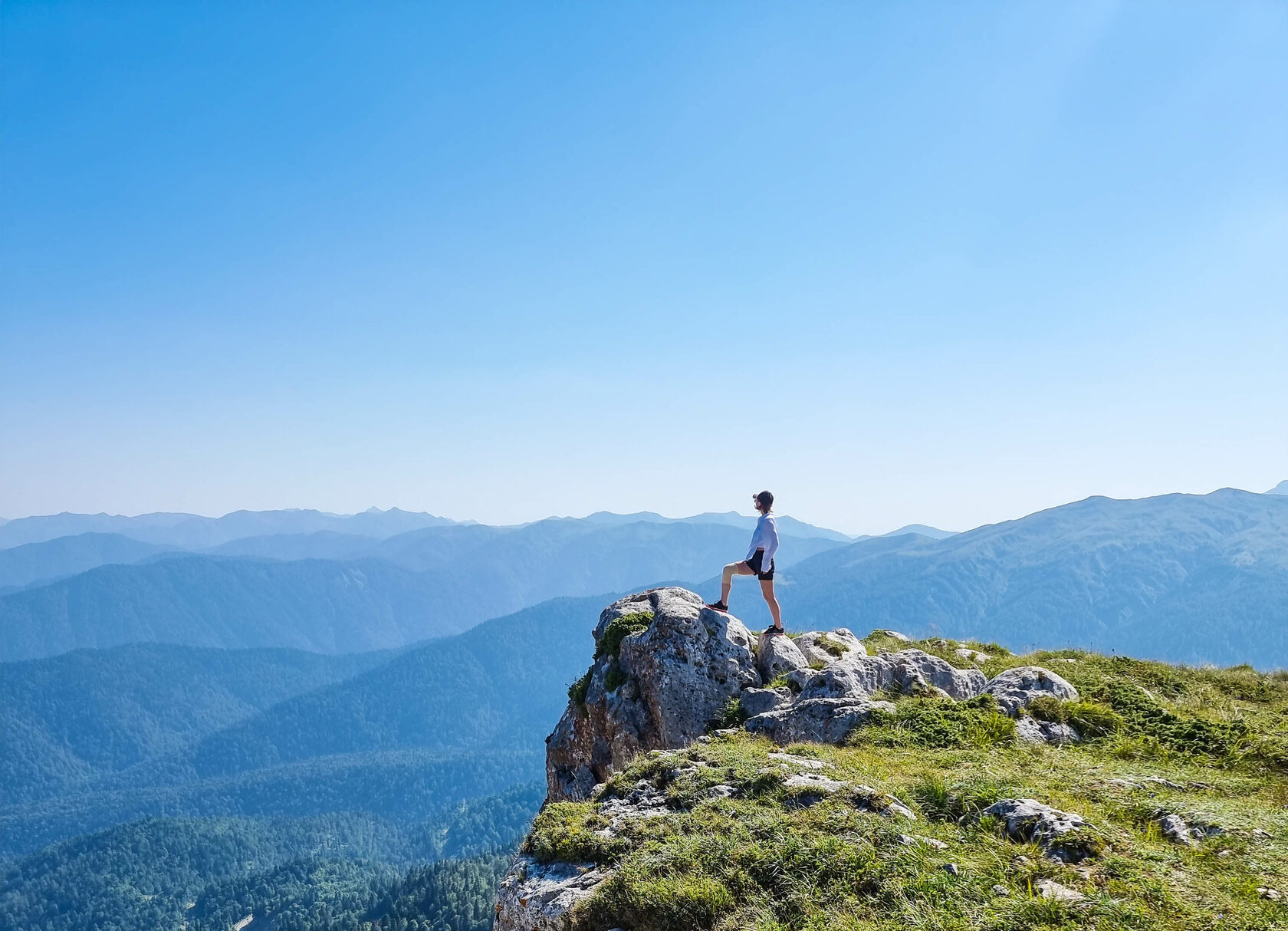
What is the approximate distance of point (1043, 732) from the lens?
13609mm

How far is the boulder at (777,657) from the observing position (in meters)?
→ 18.3

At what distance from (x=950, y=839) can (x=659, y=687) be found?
1122 centimetres

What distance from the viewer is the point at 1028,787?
29.7 ft

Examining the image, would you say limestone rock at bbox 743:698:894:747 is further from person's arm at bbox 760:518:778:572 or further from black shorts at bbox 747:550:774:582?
person's arm at bbox 760:518:778:572

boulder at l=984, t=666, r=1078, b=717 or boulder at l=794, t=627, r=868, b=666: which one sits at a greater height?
boulder at l=794, t=627, r=868, b=666

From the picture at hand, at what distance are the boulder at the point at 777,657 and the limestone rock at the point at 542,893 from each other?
378 inches

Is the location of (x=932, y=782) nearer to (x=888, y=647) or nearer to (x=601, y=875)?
(x=601, y=875)

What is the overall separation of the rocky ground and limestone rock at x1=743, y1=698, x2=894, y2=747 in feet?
0.15

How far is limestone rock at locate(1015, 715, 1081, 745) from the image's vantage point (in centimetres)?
1323

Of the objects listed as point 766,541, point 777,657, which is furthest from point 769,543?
point 777,657

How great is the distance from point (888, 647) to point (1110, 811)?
43.2 feet

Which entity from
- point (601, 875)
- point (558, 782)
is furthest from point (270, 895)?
point (601, 875)

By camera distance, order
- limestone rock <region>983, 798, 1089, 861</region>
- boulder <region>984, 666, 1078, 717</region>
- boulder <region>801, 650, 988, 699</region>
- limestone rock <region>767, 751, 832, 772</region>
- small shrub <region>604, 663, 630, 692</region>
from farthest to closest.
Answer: small shrub <region>604, 663, 630, 692</region> < boulder <region>801, 650, 988, 699</region> < boulder <region>984, 666, 1078, 717</region> < limestone rock <region>767, 751, 832, 772</region> < limestone rock <region>983, 798, 1089, 861</region>

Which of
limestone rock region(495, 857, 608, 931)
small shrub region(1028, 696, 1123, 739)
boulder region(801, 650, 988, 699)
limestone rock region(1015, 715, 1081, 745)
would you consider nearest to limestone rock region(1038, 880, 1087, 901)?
limestone rock region(495, 857, 608, 931)
